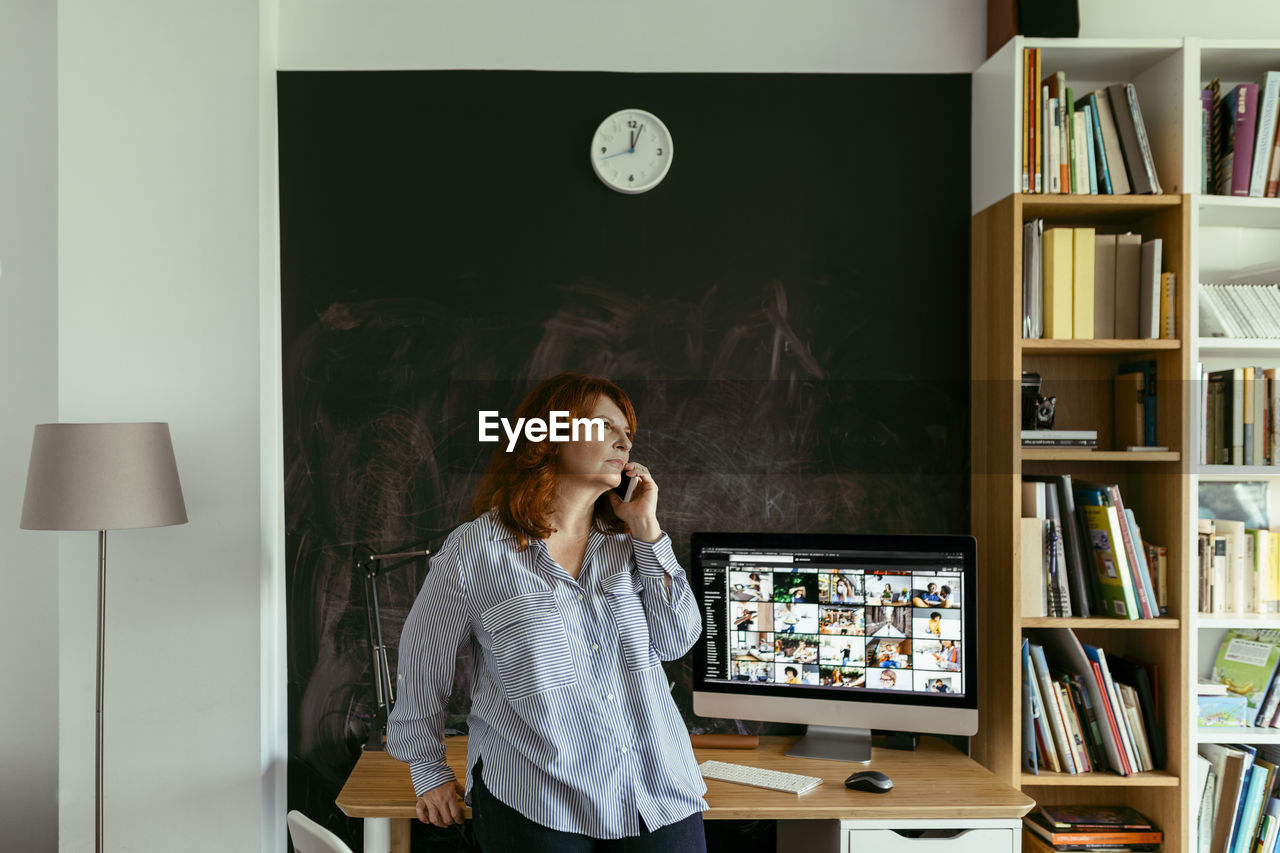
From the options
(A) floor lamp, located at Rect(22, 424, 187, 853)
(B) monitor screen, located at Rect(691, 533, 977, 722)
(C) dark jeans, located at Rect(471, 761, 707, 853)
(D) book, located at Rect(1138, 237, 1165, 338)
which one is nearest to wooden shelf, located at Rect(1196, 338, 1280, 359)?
(D) book, located at Rect(1138, 237, 1165, 338)

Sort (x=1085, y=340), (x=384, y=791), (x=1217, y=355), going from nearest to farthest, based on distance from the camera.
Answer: (x=384, y=791), (x=1085, y=340), (x=1217, y=355)

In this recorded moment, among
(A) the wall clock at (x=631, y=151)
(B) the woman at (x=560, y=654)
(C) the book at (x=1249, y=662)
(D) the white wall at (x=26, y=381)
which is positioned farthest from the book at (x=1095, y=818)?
(D) the white wall at (x=26, y=381)

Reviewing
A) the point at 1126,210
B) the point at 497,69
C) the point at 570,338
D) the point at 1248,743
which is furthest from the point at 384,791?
the point at 1126,210

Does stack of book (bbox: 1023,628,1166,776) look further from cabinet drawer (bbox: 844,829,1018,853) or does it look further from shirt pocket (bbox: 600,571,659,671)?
shirt pocket (bbox: 600,571,659,671)

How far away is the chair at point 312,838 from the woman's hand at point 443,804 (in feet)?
0.66

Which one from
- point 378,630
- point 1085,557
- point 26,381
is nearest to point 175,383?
point 26,381

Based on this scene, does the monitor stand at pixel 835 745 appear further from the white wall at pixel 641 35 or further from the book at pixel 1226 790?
the white wall at pixel 641 35

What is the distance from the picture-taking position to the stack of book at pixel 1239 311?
7.60 ft

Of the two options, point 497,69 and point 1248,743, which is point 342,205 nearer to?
point 497,69

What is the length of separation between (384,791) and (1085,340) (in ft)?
6.47

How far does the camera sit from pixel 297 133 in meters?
2.46

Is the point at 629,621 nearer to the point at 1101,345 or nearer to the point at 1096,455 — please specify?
the point at 1096,455

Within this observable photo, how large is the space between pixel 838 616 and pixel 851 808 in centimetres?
46

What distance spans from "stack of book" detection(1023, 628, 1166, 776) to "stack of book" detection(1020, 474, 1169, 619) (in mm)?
113
